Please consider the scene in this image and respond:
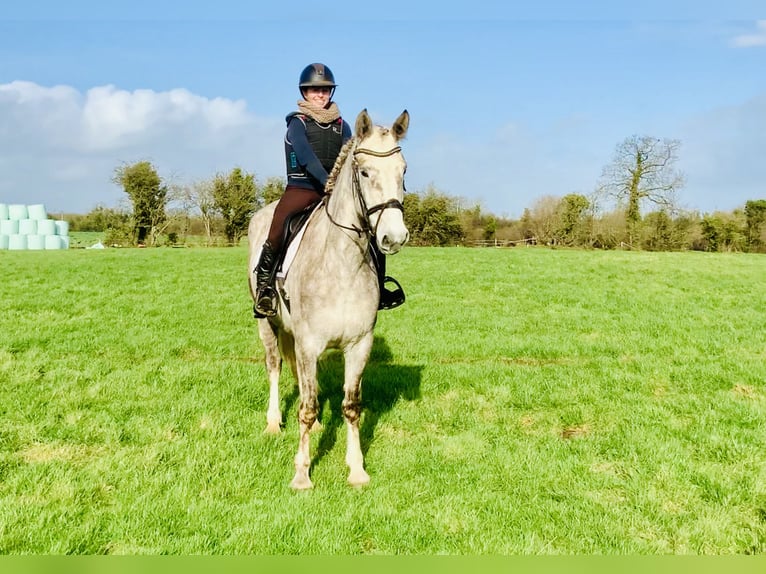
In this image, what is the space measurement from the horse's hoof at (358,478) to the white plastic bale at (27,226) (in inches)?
2037

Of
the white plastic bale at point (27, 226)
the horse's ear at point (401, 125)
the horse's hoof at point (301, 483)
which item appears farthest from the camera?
the white plastic bale at point (27, 226)

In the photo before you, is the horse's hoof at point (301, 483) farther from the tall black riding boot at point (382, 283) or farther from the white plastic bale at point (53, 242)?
the white plastic bale at point (53, 242)

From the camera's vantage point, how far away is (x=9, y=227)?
47031mm

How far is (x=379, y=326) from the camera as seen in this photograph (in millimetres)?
13195

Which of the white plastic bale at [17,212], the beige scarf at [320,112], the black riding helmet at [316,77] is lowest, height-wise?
the beige scarf at [320,112]

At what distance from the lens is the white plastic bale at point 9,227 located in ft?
154

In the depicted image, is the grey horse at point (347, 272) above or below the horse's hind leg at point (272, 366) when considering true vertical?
above

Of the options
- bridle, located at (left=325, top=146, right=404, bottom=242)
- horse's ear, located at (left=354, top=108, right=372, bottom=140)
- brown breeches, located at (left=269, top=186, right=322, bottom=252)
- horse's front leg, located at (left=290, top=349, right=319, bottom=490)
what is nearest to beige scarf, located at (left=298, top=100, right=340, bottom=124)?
brown breeches, located at (left=269, top=186, right=322, bottom=252)

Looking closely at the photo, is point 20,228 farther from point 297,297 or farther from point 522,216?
point 297,297

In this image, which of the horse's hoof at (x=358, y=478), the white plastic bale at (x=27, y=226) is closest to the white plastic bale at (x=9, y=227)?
the white plastic bale at (x=27, y=226)

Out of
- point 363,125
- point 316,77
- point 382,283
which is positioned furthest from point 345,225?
point 316,77

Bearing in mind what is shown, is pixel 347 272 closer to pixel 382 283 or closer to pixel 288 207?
pixel 382 283

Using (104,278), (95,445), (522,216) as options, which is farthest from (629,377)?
(522,216)

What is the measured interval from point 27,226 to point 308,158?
167 ft
